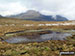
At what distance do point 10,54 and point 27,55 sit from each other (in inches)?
126

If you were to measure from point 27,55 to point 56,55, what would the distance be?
5.05 metres

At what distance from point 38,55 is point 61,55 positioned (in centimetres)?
400

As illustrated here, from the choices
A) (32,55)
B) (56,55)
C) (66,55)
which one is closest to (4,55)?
(32,55)

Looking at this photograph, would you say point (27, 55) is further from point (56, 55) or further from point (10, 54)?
point (56, 55)

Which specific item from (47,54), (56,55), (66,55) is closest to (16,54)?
(47,54)

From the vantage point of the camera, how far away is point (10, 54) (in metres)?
20.2

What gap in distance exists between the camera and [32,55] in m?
19.4

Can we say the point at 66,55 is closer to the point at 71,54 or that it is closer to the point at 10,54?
the point at 71,54

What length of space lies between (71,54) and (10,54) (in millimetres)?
10856

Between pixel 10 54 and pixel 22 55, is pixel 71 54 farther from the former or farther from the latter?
pixel 10 54

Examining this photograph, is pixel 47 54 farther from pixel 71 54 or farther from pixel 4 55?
pixel 4 55

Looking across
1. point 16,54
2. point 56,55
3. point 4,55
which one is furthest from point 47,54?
point 4,55

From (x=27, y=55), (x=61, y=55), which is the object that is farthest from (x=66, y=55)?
(x=27, y=55)

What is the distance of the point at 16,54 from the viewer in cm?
2016
